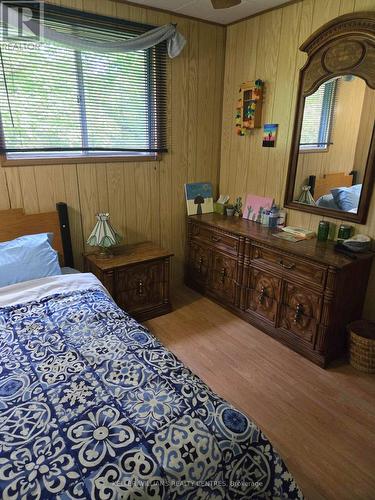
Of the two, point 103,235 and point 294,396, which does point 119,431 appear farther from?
point 103,235

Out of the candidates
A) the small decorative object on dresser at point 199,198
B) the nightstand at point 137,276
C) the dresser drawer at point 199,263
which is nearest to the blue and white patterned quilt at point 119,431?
the nightstand at point 137,276

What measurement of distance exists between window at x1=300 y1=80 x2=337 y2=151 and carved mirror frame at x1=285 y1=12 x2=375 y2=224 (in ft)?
0.14

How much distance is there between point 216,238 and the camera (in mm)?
3104

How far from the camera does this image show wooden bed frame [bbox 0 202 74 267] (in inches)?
96.0

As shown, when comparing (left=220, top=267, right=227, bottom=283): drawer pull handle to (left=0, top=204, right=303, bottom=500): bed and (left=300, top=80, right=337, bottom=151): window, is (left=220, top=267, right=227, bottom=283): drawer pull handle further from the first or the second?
(left=0, top=204, right=303, bottom=500): bed

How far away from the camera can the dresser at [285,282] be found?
2266 millimetres

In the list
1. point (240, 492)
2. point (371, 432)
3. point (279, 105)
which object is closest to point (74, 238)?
point (279, 105)

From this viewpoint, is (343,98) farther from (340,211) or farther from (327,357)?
(327,357)

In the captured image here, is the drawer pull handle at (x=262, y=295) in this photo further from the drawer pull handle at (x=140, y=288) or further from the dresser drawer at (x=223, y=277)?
the drawer pull handle at (x=140, y=288)

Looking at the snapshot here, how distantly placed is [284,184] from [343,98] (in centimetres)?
78

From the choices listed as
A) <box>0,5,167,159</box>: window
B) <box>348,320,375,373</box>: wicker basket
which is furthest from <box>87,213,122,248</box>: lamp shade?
<box>348,320,375,373</box>: wicker basket

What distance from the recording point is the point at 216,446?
1119 millimetres

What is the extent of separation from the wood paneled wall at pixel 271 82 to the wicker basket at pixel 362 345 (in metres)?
0.12

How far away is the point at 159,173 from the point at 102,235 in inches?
34.9
